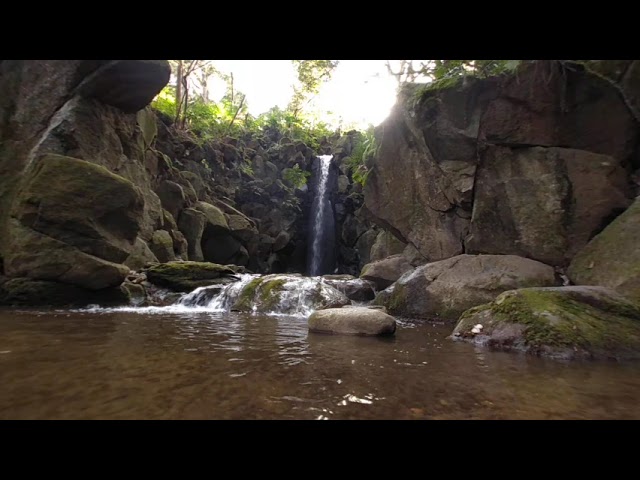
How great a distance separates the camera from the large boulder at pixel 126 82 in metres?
10.5

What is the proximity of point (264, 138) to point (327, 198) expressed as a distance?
6.95m

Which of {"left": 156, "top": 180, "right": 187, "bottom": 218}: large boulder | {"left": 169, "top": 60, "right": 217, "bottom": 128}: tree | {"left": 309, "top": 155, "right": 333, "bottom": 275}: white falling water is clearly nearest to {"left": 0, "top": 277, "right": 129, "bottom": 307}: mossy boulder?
{"left": 156, "top": 180, "right": 187, "bottom": 218}: large boulder

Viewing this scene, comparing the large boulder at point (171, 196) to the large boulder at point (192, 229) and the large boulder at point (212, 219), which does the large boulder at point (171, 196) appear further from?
the large boulder at point (212, 219)

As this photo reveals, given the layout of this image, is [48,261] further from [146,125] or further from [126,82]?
[146,125]

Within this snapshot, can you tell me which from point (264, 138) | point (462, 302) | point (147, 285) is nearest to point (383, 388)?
point (462, 302)

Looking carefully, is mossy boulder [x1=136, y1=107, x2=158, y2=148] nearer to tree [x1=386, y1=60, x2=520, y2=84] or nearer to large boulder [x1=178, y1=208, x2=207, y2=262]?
large boulder [x1=178, y1=208, x2=207, y2=262]

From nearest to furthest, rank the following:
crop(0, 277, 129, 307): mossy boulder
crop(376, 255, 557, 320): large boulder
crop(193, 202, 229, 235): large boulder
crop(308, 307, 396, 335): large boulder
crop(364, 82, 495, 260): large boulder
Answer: crop(308, 307, 396, 335): large boulder, crop(376, 255, 557, 320): large boulder, crop(0, 277, 129, 307): mossy boulder, crop(364, 82, 495, 260): large boulder, crop(193, 202, 229, 235): large boulder

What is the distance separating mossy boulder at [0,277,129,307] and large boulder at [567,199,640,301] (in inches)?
408

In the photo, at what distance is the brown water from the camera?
7.86 ft

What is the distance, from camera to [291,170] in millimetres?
24891

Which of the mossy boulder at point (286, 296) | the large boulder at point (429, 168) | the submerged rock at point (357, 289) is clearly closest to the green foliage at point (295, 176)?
the large boulder at point (429, 168)

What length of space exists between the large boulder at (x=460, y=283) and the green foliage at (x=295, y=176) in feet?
57.7

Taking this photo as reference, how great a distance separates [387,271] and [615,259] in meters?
5.99
